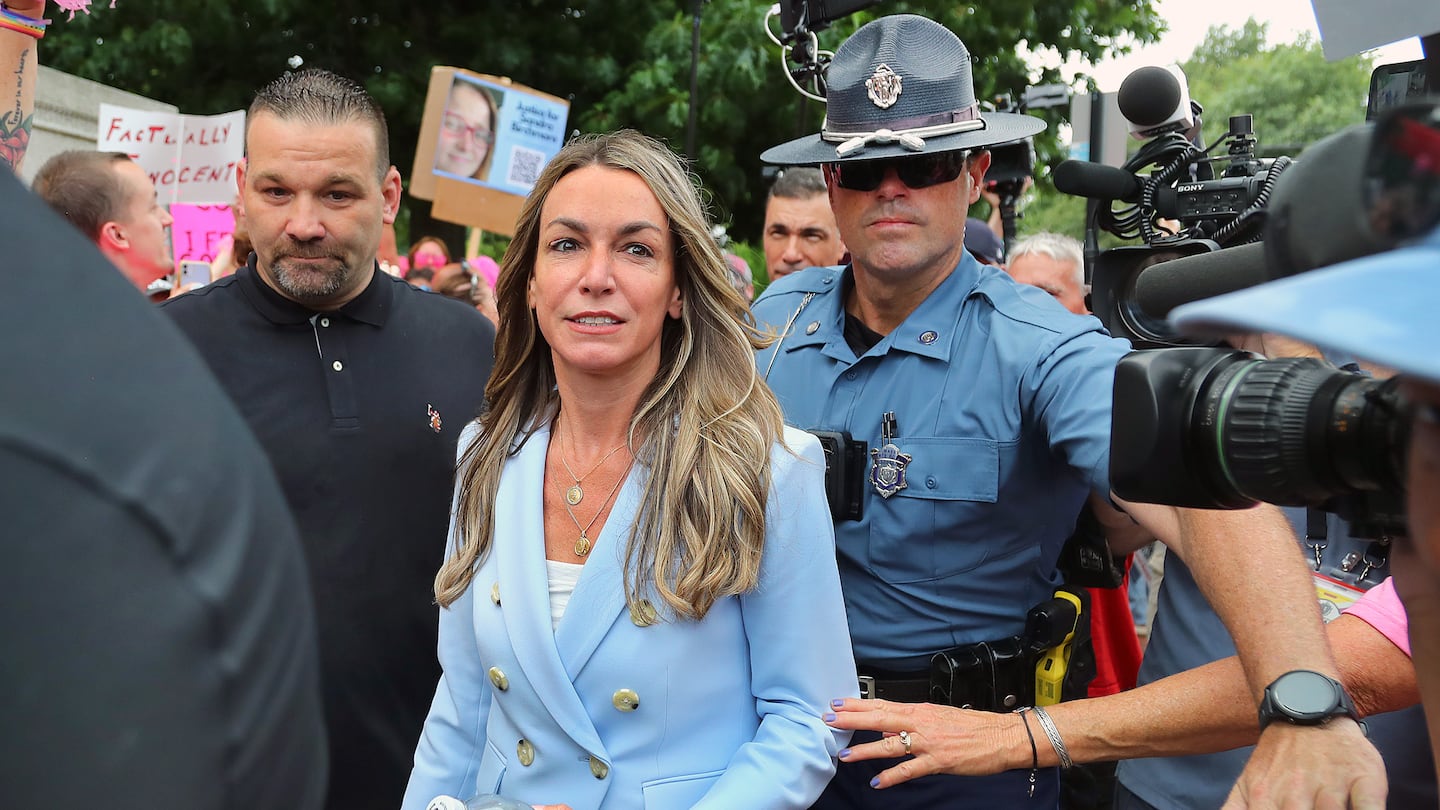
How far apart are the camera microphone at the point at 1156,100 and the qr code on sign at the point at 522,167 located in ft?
16.1

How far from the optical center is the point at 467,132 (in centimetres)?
693

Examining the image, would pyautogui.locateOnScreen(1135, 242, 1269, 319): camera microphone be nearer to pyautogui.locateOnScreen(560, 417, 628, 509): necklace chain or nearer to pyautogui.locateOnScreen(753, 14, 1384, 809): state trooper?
pyautogui.locateOnScreen(753, 14, 1384, 809): state trooper

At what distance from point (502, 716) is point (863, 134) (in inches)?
57.4

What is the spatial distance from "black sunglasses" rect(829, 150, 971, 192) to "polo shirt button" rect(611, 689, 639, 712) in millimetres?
1248

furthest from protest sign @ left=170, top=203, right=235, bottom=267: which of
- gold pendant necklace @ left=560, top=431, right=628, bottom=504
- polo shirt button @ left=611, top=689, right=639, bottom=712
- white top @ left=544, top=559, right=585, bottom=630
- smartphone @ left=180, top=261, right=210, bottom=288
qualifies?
polo shirt button @ left=611, top=689, right=639, bottom=712

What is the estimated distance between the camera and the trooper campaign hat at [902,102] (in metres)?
2.64

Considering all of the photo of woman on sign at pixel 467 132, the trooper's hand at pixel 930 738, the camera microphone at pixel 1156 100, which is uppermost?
the photo of woman on sign at pixel 467 132

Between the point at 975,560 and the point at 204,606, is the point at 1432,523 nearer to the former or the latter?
the point at 204,606

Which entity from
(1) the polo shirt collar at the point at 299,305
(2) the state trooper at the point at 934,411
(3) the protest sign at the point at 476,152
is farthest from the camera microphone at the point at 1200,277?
(3) the protest sign at the point at 476,152

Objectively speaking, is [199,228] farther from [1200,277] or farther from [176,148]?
[1200,277]

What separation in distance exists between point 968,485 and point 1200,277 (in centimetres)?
123

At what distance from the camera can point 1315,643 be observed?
5.36ft

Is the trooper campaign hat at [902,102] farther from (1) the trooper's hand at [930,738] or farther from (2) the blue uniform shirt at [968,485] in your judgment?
(1) the trooper's hand at [930,738]

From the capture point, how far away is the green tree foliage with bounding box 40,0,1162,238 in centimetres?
1166
